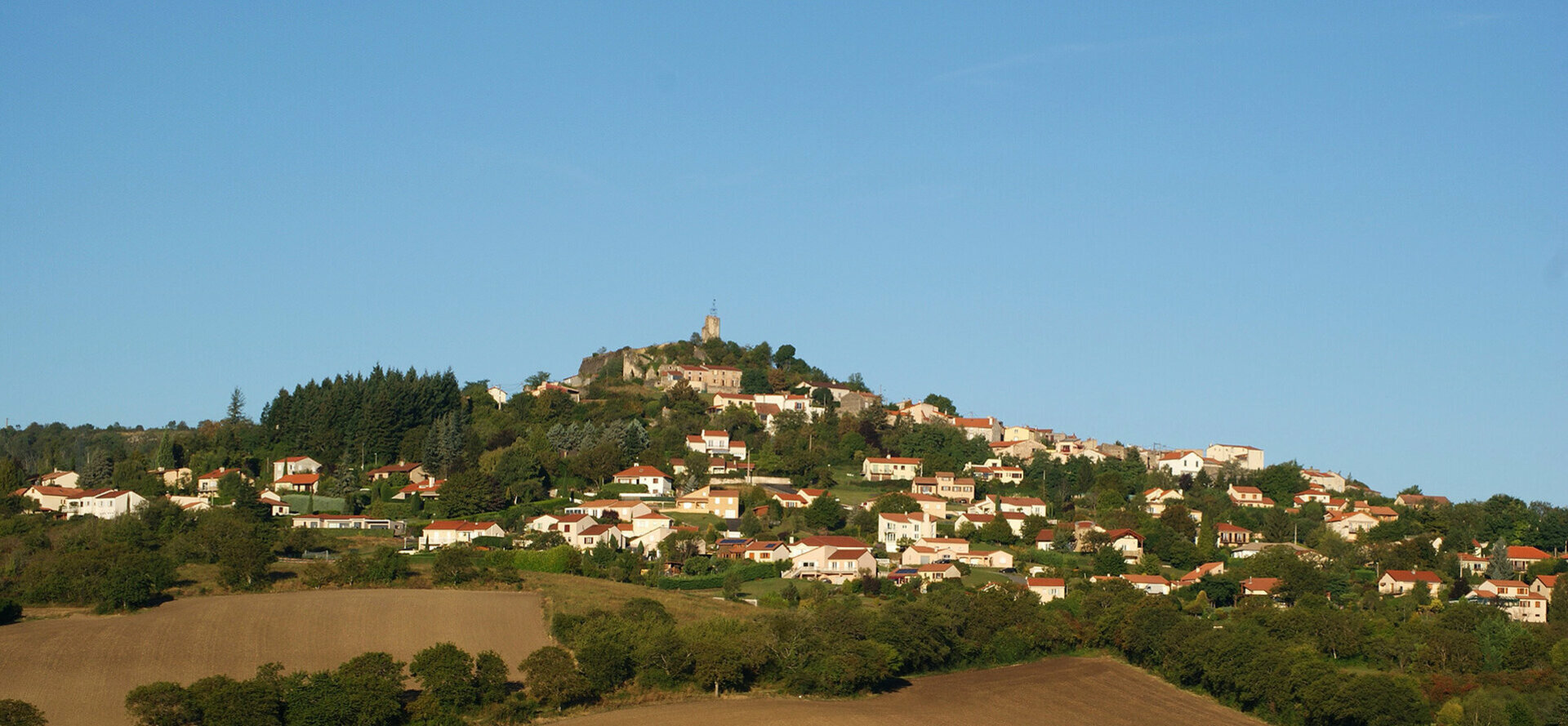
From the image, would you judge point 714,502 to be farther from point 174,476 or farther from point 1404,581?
point 1404,581

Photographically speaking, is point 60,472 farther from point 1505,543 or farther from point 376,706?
point 1505,543

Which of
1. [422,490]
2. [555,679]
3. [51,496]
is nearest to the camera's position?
Answer: [555,679]

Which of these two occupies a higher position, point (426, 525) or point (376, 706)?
point (426, 525)

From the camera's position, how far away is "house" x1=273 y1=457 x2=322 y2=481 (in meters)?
81.1

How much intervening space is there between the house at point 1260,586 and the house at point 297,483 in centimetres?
4406

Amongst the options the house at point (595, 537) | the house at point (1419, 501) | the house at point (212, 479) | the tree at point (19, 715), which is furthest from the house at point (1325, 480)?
the tree at point (19, 715)

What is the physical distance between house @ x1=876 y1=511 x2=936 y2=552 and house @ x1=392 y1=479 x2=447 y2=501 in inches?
791

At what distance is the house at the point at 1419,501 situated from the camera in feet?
274

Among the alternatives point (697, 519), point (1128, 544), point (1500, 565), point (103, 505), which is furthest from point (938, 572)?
point (103, 505)

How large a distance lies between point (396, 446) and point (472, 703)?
4471cm

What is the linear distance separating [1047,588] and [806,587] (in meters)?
10.1

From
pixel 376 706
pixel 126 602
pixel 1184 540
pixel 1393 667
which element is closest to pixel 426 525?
pixel 126 602

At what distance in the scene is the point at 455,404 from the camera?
301 ft

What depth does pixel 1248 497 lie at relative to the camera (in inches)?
3388
